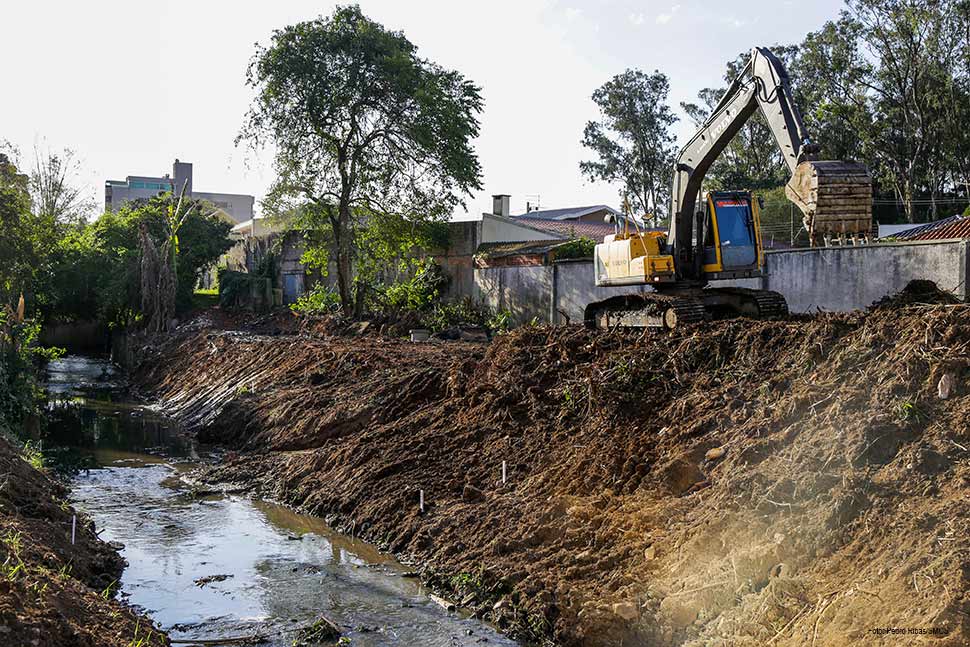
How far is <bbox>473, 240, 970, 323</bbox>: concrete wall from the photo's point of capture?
619 inches

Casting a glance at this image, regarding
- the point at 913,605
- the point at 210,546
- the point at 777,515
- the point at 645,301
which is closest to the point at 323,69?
the point at 645,301

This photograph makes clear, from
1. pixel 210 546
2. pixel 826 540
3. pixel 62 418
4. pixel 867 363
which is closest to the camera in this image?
pixel 826 540

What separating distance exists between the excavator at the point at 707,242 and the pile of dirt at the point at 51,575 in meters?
8.98

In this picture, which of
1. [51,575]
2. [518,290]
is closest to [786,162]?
[51,575]

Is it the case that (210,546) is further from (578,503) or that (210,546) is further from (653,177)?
(653,177)

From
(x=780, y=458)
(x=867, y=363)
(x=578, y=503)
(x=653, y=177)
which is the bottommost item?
(x=578, y=503)

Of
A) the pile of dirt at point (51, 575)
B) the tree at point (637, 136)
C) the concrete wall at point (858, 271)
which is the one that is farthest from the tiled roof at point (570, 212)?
the pile of dirt at point (51, 575)

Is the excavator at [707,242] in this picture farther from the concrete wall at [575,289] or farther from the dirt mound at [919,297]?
the concrete wall at [575,289]

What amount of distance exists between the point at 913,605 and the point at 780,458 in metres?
2.58

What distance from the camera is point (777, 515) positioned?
7883 mm

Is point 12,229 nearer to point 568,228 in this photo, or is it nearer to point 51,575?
point 51,575

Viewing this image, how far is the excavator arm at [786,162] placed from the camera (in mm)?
11359

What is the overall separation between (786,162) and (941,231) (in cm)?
2000

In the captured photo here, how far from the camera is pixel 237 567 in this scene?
10562 mm
